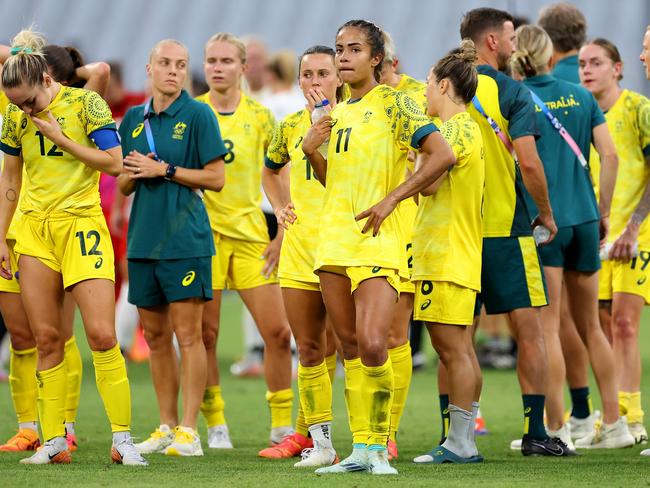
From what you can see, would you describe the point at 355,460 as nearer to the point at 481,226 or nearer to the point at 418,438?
the point at 481,226

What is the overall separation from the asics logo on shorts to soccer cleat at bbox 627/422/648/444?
281 cm

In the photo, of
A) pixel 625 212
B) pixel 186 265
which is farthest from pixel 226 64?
pixel 625 212

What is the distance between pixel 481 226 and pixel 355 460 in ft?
4.74

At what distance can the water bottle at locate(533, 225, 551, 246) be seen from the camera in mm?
6898

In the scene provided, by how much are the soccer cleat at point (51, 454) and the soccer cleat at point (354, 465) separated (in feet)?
4.51

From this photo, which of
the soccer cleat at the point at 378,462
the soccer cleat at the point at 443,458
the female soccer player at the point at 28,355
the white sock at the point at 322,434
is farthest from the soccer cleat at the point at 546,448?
the female soccer player at the point at 28,355

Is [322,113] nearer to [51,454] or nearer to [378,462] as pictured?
[378,462]

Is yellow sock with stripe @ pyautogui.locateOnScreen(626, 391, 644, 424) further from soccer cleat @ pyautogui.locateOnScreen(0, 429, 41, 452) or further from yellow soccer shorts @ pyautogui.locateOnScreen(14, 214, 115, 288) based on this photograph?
soccer cleat @ pyautogui.locateOnScreen(0, 429, 41, 452)

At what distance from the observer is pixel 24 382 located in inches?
282

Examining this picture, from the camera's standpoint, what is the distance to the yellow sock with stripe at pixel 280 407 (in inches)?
292

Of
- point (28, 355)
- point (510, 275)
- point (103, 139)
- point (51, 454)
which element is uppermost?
point (103, 139)

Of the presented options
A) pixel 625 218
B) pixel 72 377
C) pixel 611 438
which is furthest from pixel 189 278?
pixel 625 218

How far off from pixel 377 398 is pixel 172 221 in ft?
5.89

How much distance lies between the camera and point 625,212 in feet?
26.9
